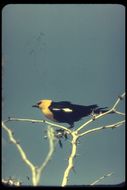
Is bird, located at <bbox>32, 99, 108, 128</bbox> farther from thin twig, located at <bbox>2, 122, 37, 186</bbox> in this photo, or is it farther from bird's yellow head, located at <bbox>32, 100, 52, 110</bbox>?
thin twig, located at <bbox>2, 122, 37, 186</bbox>

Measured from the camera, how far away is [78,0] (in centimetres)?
242

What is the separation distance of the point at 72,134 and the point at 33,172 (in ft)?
0.85

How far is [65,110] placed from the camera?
244 centimetres

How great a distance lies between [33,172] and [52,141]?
0.17 meters

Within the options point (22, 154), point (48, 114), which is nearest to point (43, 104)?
point (48, 114)

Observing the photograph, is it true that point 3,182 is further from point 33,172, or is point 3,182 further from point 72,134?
point 72,134

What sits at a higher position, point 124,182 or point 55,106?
point 55,106

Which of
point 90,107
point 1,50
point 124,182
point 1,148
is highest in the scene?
point 1,50

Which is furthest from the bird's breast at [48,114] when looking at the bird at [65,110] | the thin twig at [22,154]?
the thin twig at [22,154]

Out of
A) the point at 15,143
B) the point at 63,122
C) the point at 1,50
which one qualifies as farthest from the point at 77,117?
the point at 1,50

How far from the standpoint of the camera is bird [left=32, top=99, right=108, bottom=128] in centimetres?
240

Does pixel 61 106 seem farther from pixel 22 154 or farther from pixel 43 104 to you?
pixel 22 154

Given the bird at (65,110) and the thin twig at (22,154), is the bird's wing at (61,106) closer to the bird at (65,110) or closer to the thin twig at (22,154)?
the bird at (65,110)


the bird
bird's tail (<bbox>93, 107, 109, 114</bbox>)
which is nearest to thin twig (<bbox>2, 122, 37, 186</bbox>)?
the bird
